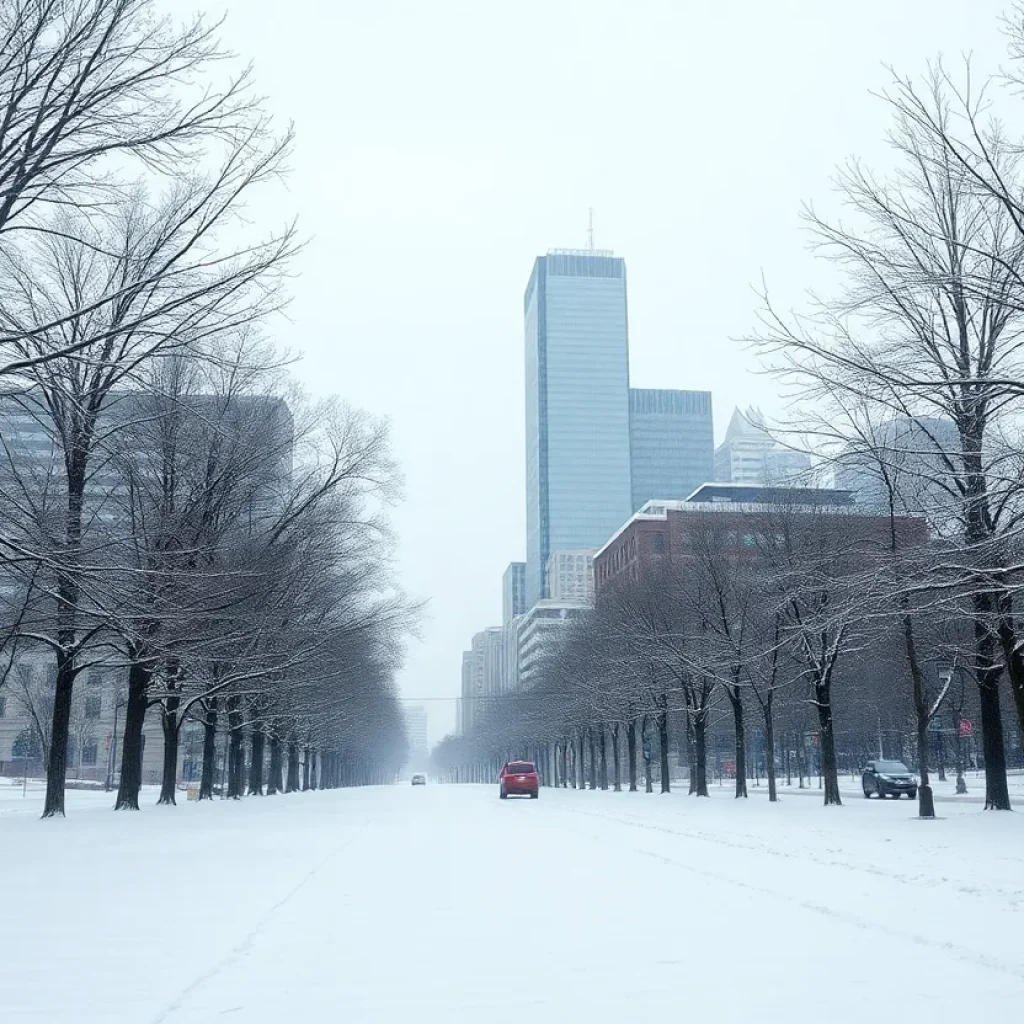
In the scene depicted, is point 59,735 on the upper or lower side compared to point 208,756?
upper

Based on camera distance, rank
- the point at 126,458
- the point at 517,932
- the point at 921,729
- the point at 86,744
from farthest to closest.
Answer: the point at 86,744, the point at 921,729, the point at 126,458, the point at 517,932

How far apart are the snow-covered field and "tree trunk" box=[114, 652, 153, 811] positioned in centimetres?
1248

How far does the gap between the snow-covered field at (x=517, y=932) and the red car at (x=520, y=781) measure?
33146 mm

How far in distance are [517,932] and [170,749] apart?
3248 centimetres

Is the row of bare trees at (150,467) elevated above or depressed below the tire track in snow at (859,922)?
above

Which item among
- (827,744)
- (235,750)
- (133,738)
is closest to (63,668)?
(133,738)

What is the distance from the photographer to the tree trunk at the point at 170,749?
123 feet

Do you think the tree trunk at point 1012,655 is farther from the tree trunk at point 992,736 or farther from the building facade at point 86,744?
the building facade at point 86,744

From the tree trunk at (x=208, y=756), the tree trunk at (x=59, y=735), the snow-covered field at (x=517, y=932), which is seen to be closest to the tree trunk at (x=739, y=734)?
the tree trunk at (x=208, y=756)

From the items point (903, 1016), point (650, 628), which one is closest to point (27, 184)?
point (903, 1016)

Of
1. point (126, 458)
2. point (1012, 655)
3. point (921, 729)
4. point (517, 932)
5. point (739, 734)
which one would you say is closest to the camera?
point (517, 932)

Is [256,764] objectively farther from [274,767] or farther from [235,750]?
[274,767]

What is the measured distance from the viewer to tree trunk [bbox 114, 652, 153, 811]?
105 ft

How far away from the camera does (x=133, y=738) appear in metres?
32.5
